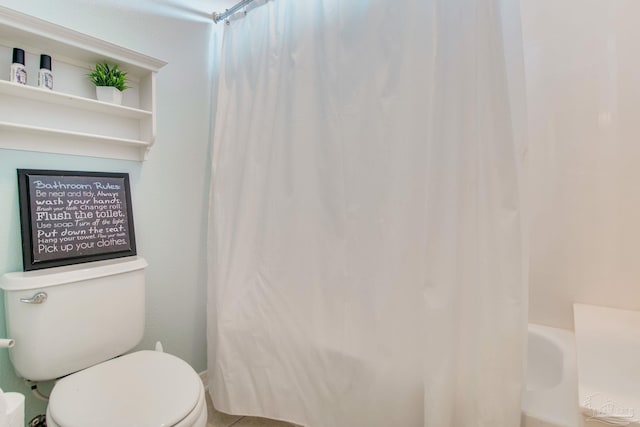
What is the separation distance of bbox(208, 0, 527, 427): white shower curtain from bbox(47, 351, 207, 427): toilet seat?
382mm

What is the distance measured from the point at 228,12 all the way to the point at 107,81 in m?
0.69

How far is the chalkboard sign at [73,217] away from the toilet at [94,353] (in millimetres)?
→ 64

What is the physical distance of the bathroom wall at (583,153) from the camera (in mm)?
1265

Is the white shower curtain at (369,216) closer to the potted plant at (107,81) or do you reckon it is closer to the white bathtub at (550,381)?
the white bathtub at (550,381)

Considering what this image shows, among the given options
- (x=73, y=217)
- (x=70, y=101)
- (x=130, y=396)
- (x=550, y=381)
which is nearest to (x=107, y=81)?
(x=70, y=101)

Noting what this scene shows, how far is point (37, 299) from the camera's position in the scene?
106 cm

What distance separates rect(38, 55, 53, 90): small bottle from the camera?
3.66 ft

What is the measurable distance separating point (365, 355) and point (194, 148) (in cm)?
132

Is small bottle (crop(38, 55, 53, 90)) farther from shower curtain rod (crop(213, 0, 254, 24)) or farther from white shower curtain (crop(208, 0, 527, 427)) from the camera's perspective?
shower curtain rod (crop(213, 0, 254, 24))

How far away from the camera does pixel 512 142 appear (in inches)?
32.2

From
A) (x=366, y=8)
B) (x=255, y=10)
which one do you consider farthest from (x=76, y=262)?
(x=366, y=8)

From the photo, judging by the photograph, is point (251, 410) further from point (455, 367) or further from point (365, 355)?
point (455, 367)

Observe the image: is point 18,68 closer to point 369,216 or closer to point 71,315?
point 71,315

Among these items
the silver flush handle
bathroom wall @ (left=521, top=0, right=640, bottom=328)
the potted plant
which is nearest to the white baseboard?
the silver flush handle
